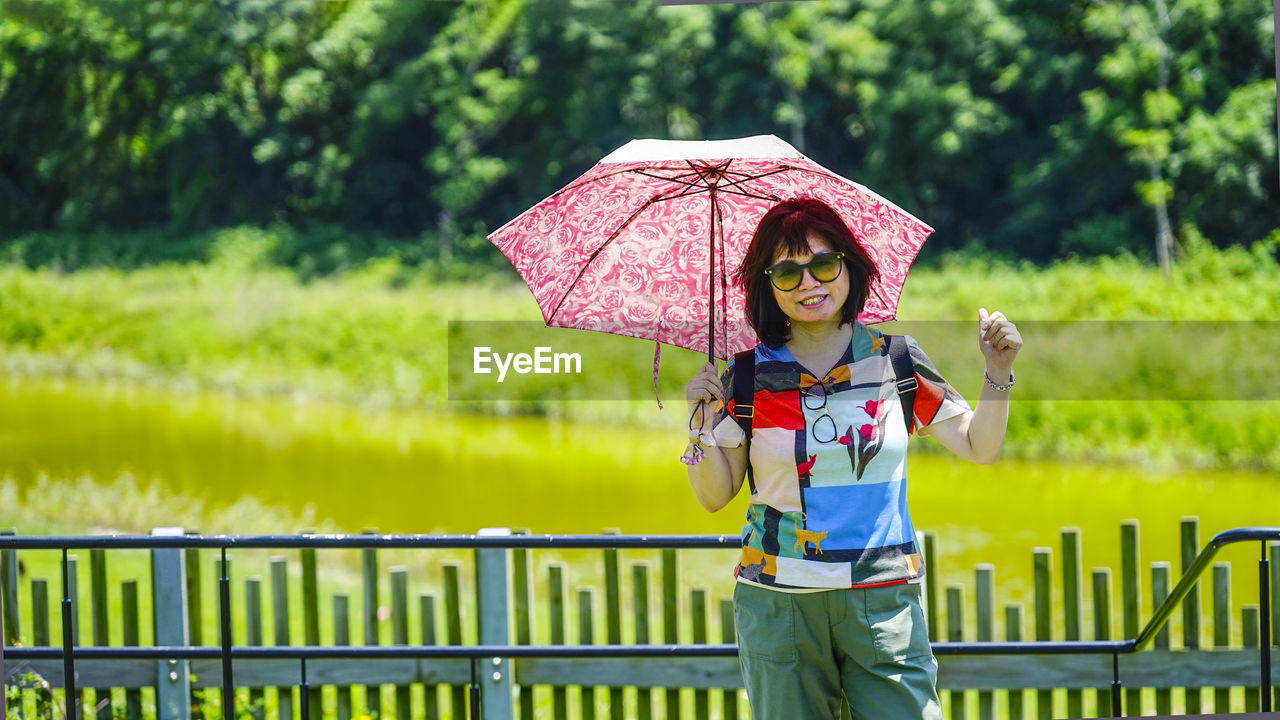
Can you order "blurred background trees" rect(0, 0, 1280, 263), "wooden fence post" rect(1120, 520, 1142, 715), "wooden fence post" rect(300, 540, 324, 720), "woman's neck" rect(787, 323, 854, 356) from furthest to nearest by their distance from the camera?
"blurred background trees" rect(0, 0, 1280, 263) → "wooden fence post" rect(1120, 520, 1142, 715) → "wooden fence post" rect(300, 540, 324, 720) → "woman's neck" rect(787, 323, 854, 356)

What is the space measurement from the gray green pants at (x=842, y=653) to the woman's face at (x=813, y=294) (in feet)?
1.32

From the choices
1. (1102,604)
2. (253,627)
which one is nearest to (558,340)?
(253,627)

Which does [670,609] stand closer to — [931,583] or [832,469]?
[931,583]

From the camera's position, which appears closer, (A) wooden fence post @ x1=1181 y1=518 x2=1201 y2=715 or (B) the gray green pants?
(B) the gray green pants

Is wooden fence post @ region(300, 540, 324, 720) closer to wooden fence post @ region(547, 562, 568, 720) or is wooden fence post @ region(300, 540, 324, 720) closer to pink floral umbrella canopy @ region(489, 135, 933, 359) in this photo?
wooden fence post @ region(547, 562, 568, 720)

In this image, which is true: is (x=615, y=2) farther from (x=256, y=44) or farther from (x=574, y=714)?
(x=574, y=714)

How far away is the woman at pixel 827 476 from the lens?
1690 millimetres

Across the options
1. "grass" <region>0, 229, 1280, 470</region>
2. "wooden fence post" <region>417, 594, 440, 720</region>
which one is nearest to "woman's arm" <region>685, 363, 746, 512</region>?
"wooden fence post" <region>417, 594, 440, 720</region>

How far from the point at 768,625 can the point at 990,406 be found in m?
0.45

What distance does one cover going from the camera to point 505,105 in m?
18.9

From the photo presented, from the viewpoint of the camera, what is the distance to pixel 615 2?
730 inches

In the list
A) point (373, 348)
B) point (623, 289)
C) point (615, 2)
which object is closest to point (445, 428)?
point (373, 348)

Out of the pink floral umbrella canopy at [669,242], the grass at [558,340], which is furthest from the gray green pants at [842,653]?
the grass at [558,340]

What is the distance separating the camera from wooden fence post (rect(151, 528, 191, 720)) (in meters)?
3.42
